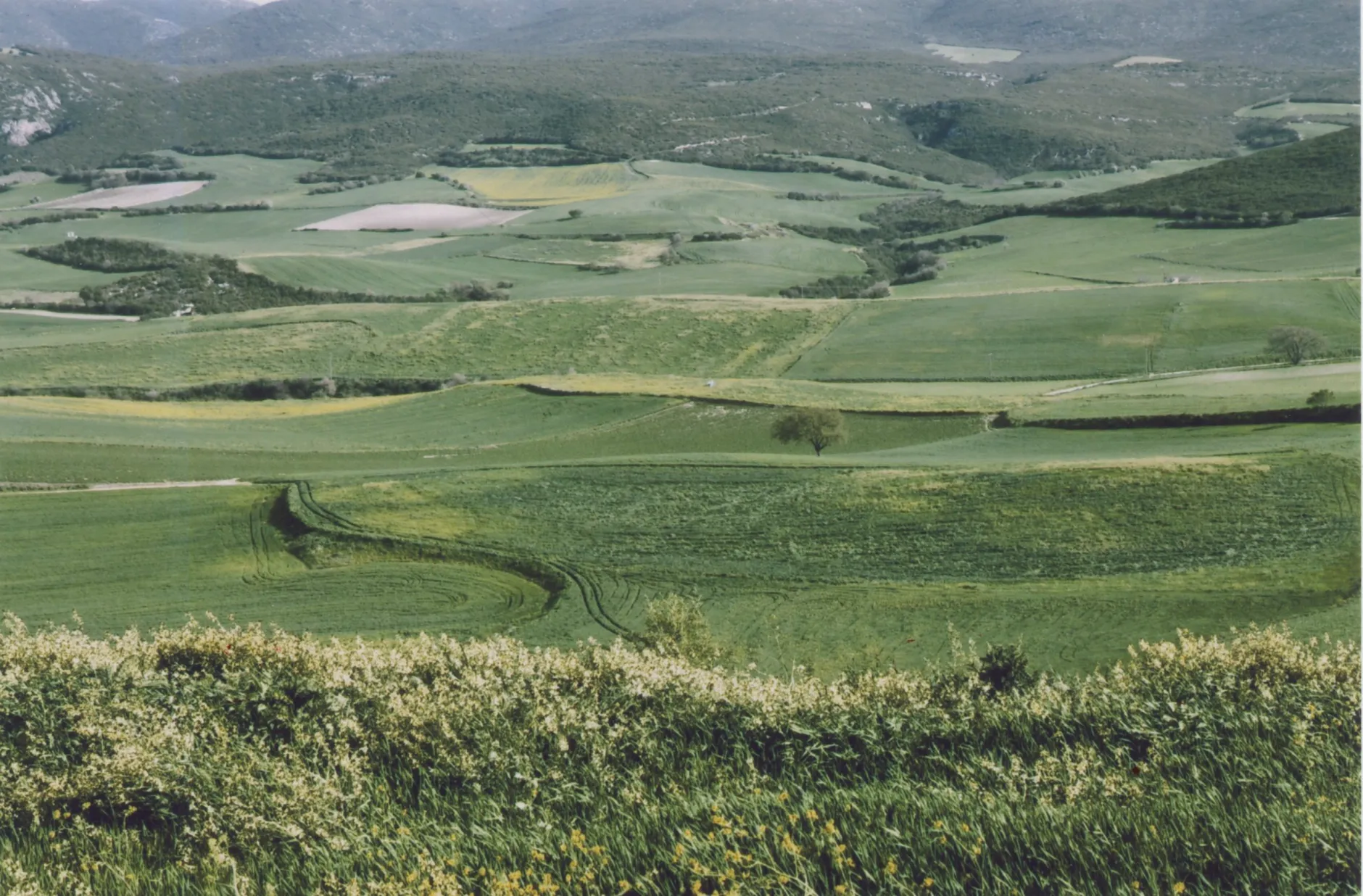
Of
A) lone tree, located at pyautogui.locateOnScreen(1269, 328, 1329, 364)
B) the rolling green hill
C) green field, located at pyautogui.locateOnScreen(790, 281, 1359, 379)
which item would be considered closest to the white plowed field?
the rolling green hill

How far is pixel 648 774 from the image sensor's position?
17.3 meters

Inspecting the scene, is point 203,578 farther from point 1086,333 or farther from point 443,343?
point 1086,333

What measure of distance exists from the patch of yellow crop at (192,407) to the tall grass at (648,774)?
66.9 m

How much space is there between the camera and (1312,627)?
3450cm

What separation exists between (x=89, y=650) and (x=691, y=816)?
15.2 metres

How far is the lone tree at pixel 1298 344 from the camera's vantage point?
84.6m

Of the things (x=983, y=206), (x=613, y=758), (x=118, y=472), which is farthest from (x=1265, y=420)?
(x=983, y=206)

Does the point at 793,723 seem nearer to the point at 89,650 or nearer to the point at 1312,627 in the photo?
the point at 89,650

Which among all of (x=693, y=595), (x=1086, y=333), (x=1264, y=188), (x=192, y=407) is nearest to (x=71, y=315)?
(x=192, y=407)

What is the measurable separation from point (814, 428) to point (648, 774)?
54.0 meters

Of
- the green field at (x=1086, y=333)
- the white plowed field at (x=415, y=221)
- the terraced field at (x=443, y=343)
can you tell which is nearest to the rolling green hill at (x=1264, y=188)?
the green field at (x=1086, y=333)

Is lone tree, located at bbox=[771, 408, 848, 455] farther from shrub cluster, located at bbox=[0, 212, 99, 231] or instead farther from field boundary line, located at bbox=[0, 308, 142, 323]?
shrub cluster, located at bbox=[0, 212, 99, 231]

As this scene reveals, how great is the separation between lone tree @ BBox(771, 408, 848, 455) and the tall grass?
153 ft

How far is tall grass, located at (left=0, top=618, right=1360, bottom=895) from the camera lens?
12.4 metres
